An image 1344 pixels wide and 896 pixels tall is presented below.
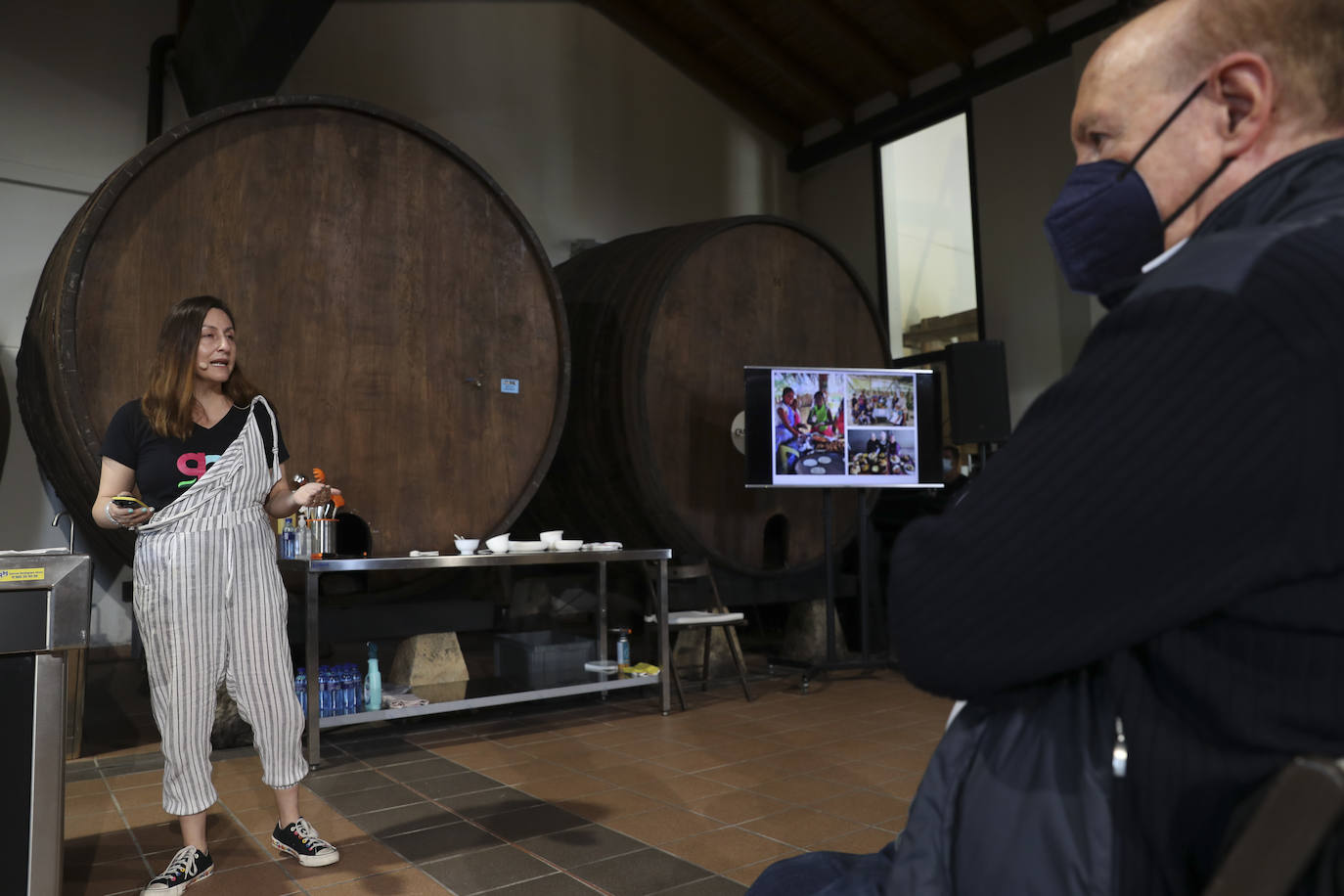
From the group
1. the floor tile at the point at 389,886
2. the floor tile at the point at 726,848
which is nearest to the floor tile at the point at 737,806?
the floor tile at the point at 726,848

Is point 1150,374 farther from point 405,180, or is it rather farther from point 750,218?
point 750,218

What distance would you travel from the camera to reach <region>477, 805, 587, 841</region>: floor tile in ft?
8.66

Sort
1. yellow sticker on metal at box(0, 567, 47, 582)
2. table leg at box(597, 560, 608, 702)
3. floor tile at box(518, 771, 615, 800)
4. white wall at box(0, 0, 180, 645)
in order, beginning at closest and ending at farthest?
1. yellow sticker on metal at box(0, 567, 47, 582)
2. floor tile at box(518, 771, 615, 800)
3. table leg at box(597, 560, 608, 702)
4. white wall at box(0, 0, 180, 645)

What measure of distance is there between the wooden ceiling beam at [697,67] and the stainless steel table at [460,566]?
5.40 metres

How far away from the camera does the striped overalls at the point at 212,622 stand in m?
2.32

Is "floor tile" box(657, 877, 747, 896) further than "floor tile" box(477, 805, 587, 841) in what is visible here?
No

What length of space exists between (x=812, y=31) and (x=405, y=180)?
535 centimetres

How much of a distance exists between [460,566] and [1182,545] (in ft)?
11.3

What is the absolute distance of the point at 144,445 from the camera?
8.03 ft

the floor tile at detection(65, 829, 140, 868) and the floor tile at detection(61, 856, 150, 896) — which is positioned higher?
the floor tile at detection(65, 829, 140, 868)

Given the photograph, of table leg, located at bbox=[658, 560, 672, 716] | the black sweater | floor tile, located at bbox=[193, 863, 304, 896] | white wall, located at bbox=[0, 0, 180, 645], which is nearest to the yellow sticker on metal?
floor tile, located at bbox=[193, 863, 304, 896]

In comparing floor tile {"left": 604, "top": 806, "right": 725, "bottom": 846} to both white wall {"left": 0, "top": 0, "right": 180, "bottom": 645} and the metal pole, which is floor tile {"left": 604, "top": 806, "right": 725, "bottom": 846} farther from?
white wall {"left": 0, "top": 0, "right": 180, "bottom": 645}

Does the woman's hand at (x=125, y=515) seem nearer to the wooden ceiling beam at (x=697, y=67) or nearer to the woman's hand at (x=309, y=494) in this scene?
the woman's hand at (x=309, y=494)

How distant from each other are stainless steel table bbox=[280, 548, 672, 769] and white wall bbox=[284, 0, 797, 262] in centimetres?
361
